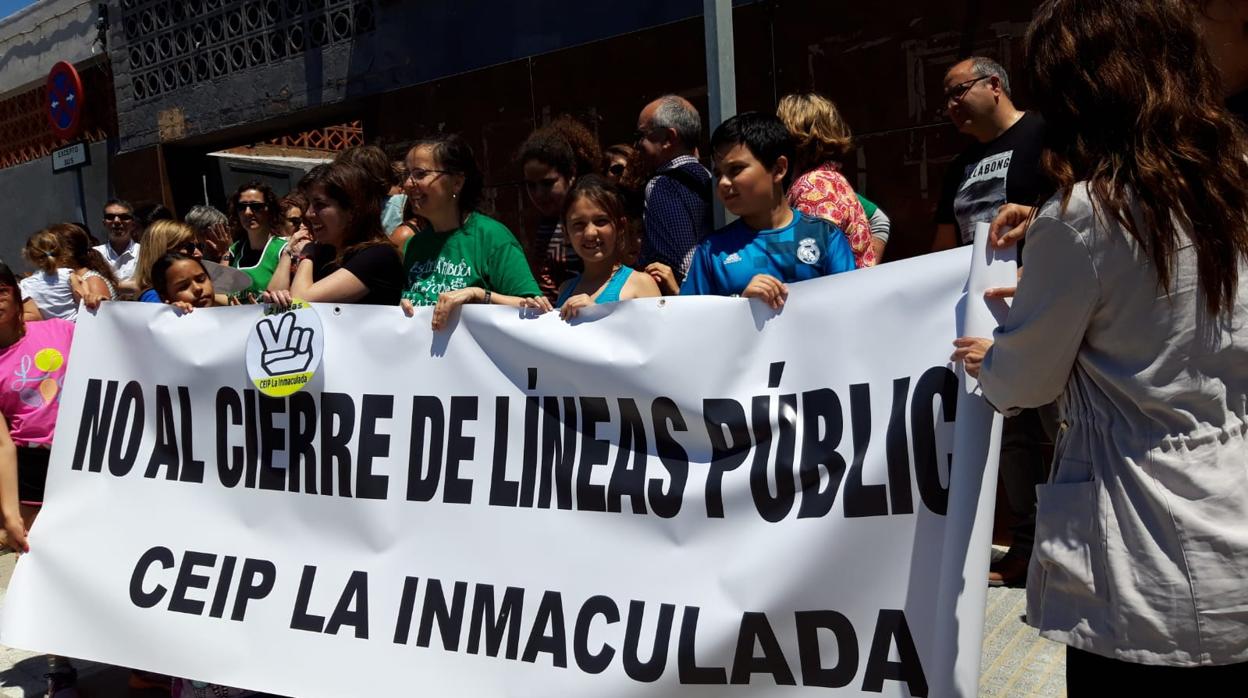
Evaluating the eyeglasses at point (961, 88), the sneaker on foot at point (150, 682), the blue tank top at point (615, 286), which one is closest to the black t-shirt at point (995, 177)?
the eyeglasses at point (961, 88)

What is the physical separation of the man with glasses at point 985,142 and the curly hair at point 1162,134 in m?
1.99

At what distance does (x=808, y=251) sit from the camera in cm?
304

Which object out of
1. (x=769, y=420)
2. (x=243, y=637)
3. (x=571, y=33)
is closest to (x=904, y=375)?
(x=769, y=420)

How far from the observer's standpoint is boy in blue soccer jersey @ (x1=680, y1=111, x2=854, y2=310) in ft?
9.96

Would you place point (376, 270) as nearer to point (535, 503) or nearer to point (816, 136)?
point (535, 503)

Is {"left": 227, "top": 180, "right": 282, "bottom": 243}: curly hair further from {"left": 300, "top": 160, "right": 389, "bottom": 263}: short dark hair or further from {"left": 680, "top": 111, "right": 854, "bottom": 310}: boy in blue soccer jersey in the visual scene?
{"left": 680, "top": 111, "right": 854, "bottom": 310}: boy in blue soccer jersey

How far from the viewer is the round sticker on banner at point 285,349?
341 centimetres

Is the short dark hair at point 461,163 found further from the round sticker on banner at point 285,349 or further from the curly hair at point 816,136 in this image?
the curly hair at point 816,136

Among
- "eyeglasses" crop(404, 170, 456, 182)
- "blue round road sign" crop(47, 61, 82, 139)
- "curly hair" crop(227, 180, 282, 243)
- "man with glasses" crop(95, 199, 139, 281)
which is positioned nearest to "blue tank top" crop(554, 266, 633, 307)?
"eyeglasses" crop(404, 170, 456, 182)

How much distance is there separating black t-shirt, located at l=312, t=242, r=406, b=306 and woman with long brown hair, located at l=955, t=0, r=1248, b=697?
7.88 feet

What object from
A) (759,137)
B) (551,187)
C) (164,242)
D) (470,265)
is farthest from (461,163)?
(164,242)

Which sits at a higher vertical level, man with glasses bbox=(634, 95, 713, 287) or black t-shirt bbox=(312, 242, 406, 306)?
man with glasses bbox=(634, 95, 713, 287)

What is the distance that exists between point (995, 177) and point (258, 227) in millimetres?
3762

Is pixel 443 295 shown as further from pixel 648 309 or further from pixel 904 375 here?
pixel 904 375
